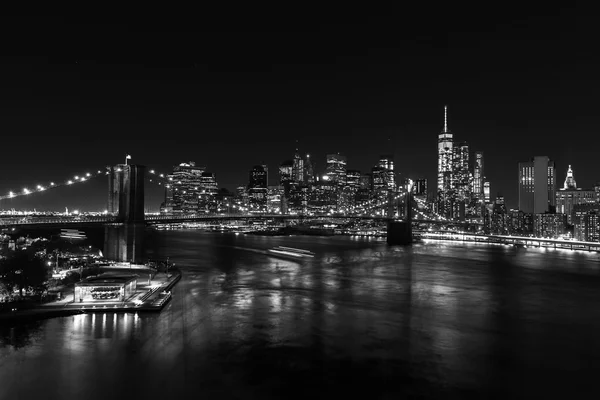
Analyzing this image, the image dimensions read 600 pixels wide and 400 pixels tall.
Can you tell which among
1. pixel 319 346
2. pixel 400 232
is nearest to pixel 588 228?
pixel 400 232

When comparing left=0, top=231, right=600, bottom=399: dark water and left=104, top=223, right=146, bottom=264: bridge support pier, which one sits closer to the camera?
left=0, top=231, right=600, bottom=399: dark water

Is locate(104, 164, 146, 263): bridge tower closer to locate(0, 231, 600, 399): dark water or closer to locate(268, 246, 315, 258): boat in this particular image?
locate(0, 231, 600, 399): dark water

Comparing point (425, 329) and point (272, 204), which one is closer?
point (425, 329)

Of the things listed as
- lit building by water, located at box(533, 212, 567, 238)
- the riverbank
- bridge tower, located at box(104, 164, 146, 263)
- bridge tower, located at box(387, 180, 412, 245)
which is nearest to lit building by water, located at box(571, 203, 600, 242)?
lit building by water, located at box(533, 212, 567, 238)

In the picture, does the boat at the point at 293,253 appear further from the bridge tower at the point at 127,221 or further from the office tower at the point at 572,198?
the office tower at the point at 572,198

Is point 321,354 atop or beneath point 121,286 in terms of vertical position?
beneath

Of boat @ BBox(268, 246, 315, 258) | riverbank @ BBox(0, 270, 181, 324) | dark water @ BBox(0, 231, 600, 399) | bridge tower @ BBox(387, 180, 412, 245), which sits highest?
bridge tower @ BBox(387, 180, 412, 245)

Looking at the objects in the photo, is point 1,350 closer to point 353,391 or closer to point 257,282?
point 353,391

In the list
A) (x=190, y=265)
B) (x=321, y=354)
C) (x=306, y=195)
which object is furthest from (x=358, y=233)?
(x=321, y=354)
